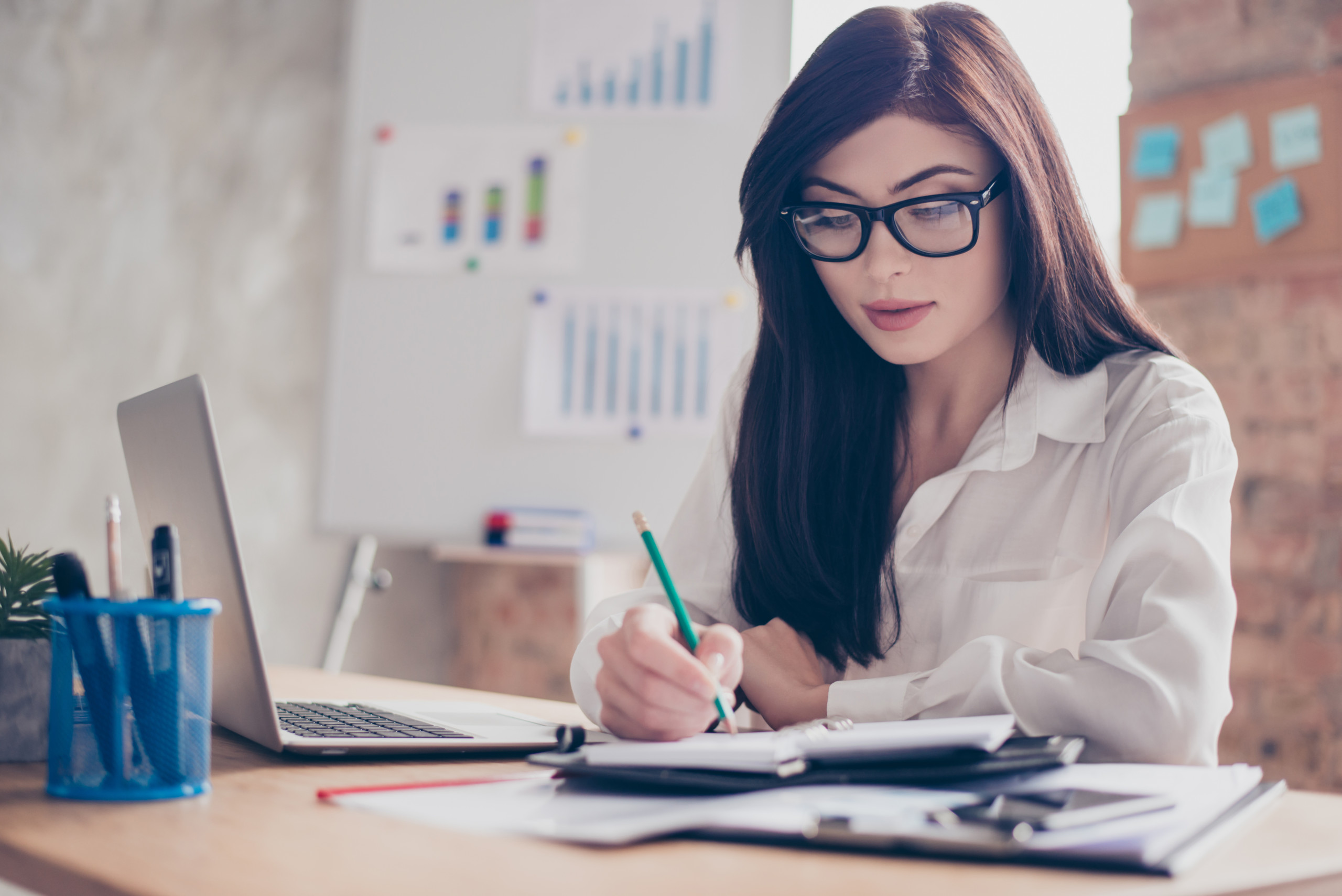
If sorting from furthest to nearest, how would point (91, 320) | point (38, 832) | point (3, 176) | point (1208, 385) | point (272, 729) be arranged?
point (91, 320) < point (3, 176) < point (1208, 385) < point (272, 729) < point (38, 832)

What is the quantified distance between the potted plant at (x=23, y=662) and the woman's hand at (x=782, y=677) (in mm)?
544

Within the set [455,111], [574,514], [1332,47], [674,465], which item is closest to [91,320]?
[455,111]

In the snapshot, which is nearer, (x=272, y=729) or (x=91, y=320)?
(x=272, y=729)

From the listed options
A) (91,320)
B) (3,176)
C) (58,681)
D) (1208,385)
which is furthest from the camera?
(91,320)

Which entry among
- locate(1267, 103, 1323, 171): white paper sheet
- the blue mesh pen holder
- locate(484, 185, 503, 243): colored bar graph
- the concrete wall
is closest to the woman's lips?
the blue mesh pen holder

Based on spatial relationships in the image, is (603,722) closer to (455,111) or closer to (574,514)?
(574,514)

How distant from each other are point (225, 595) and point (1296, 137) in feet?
6.80

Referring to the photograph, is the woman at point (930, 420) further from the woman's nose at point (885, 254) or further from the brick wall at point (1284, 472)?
the brick wall at point (1284, 472)

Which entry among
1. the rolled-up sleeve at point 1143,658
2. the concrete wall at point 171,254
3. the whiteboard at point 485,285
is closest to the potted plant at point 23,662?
the rolled-up sleeve at point 1143,658

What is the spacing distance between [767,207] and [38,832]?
85 centimetres

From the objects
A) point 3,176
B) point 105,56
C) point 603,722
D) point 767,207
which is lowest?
point 603,722

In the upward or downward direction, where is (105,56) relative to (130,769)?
upward

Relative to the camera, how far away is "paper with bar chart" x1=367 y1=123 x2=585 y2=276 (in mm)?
1984

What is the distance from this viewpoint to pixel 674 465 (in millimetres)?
1925
